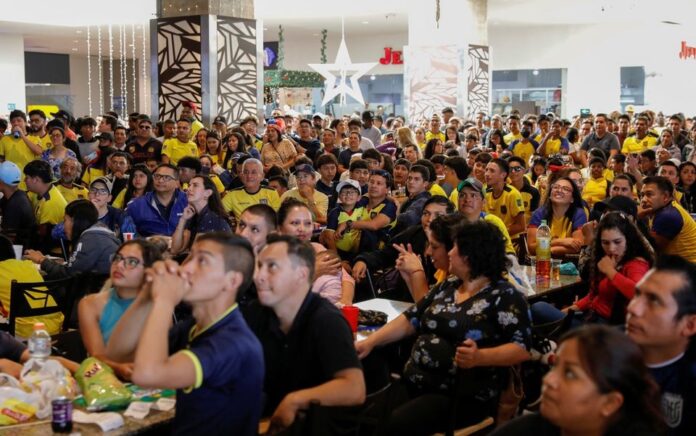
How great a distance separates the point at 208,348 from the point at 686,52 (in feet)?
92.6

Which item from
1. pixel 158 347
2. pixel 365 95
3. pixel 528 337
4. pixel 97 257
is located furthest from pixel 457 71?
pixel 158 347

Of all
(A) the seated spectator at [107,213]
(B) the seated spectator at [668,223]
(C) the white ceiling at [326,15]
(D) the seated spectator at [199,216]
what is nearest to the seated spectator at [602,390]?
(B) the seated spectator at [668,223]

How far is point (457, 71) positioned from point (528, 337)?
17.3 meters

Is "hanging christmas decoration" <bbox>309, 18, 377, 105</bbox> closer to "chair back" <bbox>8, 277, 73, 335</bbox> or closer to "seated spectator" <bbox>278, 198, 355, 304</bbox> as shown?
"chair back" <bbox>8, 277, 73, 335</bbox>

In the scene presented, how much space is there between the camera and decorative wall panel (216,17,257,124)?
14.1 m

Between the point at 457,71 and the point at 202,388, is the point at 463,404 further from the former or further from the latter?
the point at 457,71

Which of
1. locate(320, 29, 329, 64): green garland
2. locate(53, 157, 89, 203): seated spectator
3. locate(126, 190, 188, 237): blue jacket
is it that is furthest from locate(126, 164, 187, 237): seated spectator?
locate(320, 29, 329, 64): green garland

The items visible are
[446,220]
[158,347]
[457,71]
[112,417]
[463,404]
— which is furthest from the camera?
[457,71]

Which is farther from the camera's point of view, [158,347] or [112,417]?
[112,417]

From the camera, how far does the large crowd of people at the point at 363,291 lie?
283cm

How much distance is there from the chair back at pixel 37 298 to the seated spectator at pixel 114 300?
1505 millimetres

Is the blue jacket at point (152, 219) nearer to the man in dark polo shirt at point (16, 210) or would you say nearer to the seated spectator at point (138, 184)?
the seated spectator at point (138, 184)

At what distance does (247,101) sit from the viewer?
14.6 meters

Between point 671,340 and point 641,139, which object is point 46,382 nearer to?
point 671,340
